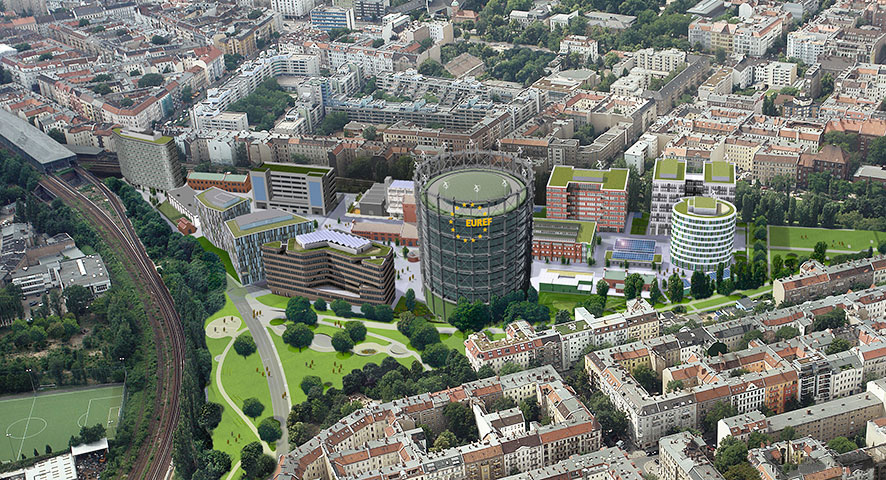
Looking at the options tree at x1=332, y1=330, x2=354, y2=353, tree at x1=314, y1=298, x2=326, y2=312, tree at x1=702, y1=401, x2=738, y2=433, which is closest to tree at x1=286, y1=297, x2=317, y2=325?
tree at x1=314, y1=298, x2=326, y2=312

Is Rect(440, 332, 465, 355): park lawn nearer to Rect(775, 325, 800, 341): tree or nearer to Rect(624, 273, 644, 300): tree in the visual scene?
Rect(624, 273, 644, 300): tree

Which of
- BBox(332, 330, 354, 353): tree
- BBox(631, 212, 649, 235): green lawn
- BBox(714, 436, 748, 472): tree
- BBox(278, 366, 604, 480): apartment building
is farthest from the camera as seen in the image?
BBox(631, 212, 649, 235): green lawn

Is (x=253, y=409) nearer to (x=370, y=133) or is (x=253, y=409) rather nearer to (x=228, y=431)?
(x=228, y=431)

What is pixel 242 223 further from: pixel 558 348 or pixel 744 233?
pixel 744 233

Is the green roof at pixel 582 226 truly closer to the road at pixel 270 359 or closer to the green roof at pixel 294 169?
the green roof at pixel 294 169

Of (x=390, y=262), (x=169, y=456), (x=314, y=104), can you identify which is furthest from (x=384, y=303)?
(x=314, y=104)

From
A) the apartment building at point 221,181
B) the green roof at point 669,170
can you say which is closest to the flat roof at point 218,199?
the apartment building at point 221,181

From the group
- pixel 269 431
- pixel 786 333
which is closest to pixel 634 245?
pixel 786 333
